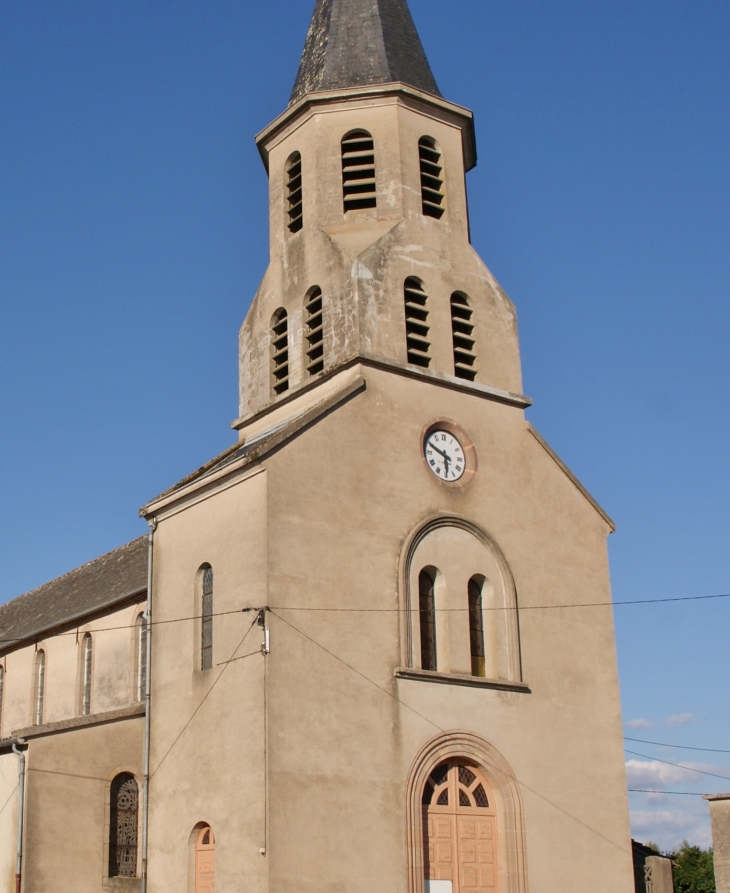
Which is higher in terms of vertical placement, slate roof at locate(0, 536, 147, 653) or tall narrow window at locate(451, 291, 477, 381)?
tall narrow window at locate(451, 291, 477, 381)

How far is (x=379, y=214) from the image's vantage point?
86.6 feet

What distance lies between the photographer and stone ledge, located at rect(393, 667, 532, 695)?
21953mm

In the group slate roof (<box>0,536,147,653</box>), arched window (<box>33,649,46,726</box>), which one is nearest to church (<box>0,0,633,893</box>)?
slate roof (<box>0,536,147,653</box>)

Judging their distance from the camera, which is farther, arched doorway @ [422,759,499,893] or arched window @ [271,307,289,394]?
arched window @ [271,307,289,394]

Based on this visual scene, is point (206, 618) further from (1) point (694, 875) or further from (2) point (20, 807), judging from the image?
(1) point (694, 875)

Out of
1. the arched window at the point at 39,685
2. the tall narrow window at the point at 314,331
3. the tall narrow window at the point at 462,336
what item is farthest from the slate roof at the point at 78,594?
the tall narrow window at the point at 462,336

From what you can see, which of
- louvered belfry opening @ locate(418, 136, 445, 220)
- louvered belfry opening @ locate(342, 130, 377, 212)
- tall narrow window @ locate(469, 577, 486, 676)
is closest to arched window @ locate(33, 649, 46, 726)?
tall narrow window @ locate(469, 577, 486, 676)

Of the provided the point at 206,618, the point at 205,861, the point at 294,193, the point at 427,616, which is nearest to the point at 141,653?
the point at 206,618

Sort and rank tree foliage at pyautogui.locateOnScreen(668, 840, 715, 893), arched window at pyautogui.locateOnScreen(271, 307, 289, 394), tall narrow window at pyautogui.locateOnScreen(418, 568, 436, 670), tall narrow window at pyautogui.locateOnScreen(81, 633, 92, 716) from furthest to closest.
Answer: tree foliage at pyautogui.locateOnScreen(668, 840, 715, 893), tall narrow window at pyautogui.locateOnScreen(81, 633, 92, 716), arched window at pyautogui.locateOnScreen(271, 307, 289, 394), tall narrow window at pyautogui.locateOnScreen(418, 568, 436, 670)

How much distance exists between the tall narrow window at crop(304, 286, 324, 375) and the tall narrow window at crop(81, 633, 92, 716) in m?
9.62

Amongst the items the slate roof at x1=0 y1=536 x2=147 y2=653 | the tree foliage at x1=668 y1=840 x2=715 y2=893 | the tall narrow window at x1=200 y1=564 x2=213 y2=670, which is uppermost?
the slate roof at x1=0 y1=536 x2=147 y2=653

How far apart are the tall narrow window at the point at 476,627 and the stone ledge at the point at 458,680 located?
56 centimetres

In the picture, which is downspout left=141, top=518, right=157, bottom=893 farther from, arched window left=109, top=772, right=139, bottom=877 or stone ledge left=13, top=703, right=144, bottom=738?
arched window left=109, top=772, right=139, bottom=877

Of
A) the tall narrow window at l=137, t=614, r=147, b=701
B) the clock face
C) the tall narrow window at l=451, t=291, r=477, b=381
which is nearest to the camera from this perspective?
the clock face
